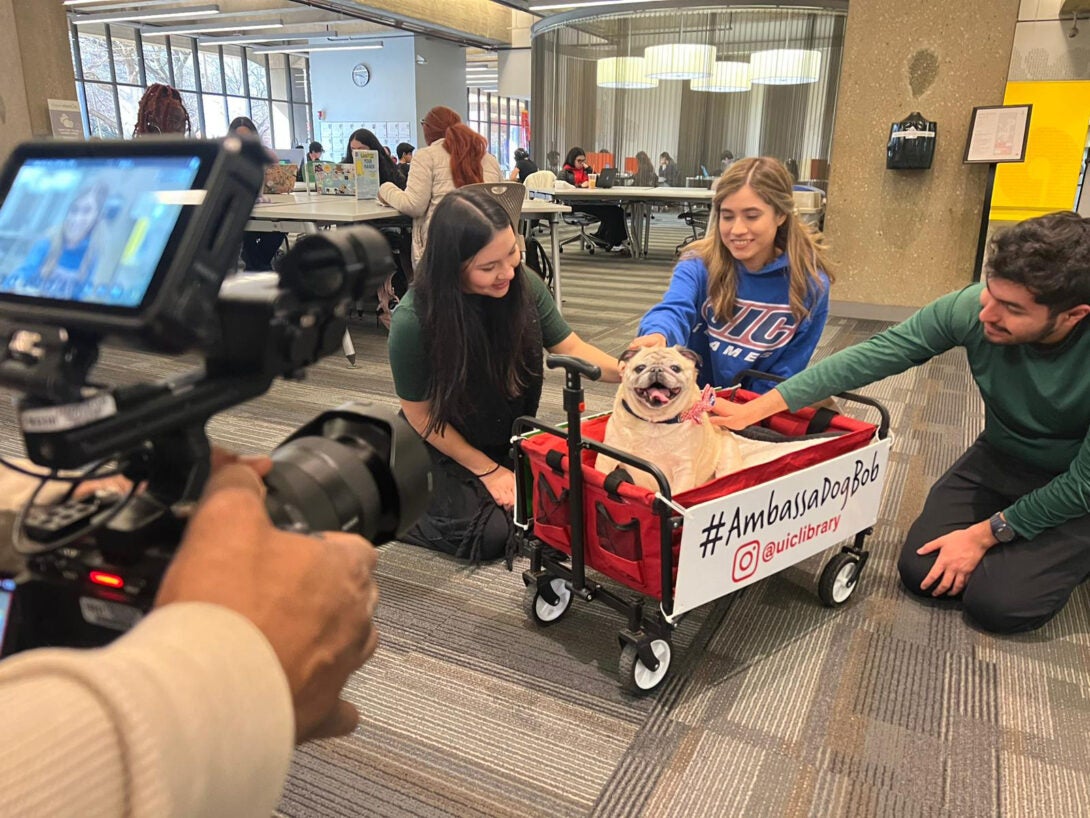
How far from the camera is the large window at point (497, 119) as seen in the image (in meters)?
19.4

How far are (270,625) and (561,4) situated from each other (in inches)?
494

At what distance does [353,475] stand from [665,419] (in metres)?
1.27

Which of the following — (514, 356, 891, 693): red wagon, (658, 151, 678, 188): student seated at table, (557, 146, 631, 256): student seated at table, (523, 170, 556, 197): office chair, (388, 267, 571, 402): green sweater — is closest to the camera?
(514, 356, 891, 693): red wagon

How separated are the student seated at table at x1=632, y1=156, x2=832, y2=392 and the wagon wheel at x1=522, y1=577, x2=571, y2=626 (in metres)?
0.81

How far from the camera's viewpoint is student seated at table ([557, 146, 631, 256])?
31.5ft

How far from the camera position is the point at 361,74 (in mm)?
15680

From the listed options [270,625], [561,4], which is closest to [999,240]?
[270,625]

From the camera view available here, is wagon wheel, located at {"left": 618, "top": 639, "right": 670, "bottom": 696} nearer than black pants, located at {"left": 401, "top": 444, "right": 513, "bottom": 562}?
Yes

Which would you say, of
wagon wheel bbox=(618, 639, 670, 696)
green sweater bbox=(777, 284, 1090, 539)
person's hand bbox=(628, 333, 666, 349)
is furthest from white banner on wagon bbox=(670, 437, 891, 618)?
person's hand bbox=(628, 333, 666, 349)

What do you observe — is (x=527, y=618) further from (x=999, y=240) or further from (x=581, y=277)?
(x=581, y=277)

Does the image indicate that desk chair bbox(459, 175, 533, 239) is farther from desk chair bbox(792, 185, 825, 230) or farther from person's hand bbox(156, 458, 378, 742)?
person's hand bbox(156, 458, 378, 742)

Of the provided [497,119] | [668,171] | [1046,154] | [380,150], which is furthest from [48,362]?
[497,119]

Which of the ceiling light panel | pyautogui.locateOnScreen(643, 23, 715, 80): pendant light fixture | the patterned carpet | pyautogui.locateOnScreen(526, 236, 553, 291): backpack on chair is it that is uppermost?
the ceiling light panel

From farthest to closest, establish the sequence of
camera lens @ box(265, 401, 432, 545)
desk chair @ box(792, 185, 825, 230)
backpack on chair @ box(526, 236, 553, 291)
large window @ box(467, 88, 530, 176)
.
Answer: large window @ box(467, 88, 530, 176) → desk chair @ box(792, 185, 825, 230) → backpack on chair @ box(526, 236, 553, 291) → camera lens @ box(265, 401, 432, 545)
